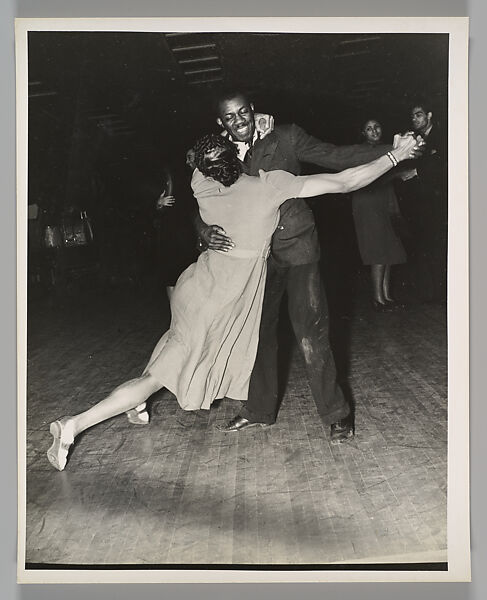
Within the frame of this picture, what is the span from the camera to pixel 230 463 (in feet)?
11.3

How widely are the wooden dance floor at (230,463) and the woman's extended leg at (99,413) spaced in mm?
37

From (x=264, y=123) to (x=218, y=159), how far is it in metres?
0.25

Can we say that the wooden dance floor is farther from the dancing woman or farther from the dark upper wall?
the dark upper wall

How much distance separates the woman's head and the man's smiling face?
480mm

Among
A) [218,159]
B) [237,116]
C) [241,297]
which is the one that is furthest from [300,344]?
[237,116]

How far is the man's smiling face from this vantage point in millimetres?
3393

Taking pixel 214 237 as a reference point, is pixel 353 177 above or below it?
above

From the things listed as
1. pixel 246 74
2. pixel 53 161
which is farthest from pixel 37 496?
pixel 246 74

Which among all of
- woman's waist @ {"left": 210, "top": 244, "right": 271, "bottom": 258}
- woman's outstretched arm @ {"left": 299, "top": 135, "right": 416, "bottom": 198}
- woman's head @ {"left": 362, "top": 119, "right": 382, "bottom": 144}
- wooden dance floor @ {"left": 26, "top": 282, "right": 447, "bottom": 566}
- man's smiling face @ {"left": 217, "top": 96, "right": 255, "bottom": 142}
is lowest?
wooden dance floor @ {"left": 26, "top": 282, "right": 447, "bottom": 566}

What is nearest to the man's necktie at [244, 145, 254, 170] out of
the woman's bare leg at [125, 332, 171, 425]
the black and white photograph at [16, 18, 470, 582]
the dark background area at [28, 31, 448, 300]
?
the black and white photograph at [16, 18, 470, 582]

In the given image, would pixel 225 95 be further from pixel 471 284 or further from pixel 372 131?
pixel 471 284

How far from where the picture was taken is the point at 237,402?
11.5ft

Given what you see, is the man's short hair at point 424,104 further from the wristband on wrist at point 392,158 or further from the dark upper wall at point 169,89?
A: the wristband on wrist at point 392,158

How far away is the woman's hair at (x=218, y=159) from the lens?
134 inches
